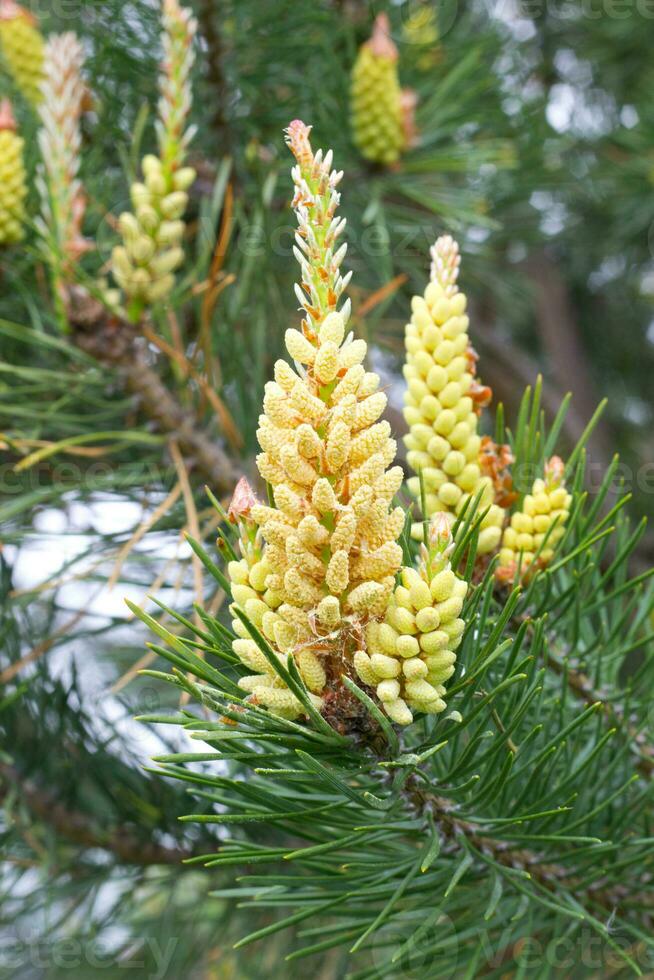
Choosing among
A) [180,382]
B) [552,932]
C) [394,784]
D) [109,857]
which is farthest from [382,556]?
[109,857]

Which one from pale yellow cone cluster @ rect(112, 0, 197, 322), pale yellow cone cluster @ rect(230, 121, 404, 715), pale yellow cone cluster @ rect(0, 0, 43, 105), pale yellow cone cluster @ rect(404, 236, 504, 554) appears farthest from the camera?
pale yellow cone cluster @ rect(0, 0, 43, 105)

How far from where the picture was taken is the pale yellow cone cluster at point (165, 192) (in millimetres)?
823

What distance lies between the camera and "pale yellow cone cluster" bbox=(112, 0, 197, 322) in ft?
2.70

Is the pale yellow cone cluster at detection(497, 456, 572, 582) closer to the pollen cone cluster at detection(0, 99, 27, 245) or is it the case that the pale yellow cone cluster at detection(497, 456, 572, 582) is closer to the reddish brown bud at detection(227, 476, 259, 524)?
the reddish brown bud at detection(227, 476, 259, 524)

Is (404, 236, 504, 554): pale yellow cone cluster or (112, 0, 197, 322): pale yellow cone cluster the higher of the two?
→ (112, 0, 197, 322): pale yellow cone cluster

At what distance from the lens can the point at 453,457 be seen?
578 millimetres

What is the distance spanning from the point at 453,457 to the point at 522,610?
0.11 m

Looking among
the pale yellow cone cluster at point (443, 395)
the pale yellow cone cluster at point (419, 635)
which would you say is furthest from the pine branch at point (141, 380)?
the pale yellow cone cluster at point (419, 635)

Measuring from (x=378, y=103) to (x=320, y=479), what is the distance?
0.87 meters

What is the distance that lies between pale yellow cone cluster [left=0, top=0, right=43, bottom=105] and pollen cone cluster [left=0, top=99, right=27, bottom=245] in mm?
220

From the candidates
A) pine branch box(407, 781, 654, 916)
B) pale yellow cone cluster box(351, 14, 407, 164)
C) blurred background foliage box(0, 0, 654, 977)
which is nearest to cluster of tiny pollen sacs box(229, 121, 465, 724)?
pine branch box(407, 781, 654, 916)

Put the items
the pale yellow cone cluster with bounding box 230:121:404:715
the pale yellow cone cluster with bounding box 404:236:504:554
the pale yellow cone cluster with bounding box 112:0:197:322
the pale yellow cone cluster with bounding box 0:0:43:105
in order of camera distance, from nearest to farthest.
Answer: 1. the pale yellow cone cluster with bounding box 230:121:404:715
2. the pale yellow cone cluster with bounding box 404:236:504:554
3. the pale yellow cone cluster with bounding box 112:0:197:322
4. the pale yellow cone cluster with bounding box 0:0:43:105

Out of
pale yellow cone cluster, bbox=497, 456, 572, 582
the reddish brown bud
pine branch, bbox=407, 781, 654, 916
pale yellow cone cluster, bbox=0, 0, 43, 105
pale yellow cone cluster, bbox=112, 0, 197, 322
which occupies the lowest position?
pine branch, bbox=407, 781, 654, 916

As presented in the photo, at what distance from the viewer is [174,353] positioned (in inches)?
34.9
